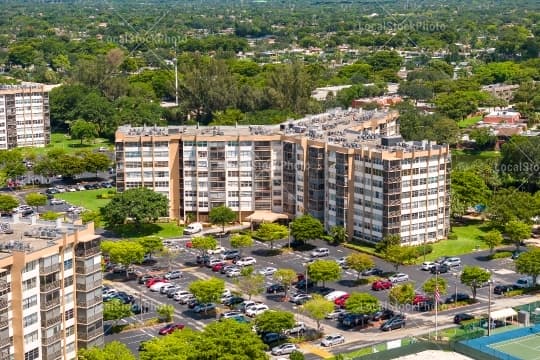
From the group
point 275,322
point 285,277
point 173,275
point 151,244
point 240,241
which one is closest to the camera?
point 275,322

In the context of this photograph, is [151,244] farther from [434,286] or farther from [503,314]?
[503,314]

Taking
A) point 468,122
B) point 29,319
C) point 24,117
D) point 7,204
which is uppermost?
point 24,117

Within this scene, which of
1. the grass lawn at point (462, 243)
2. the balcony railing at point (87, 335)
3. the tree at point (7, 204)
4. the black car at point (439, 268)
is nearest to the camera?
the balcony railing at point (87, 335)

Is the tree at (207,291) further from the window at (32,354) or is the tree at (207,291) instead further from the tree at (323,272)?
the window at (32,354)

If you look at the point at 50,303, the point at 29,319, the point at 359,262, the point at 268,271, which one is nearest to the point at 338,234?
the point at 268,271

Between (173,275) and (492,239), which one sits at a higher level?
(492,239)

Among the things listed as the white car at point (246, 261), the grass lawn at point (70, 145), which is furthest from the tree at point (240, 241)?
the grass lawn at point (70, 145)
